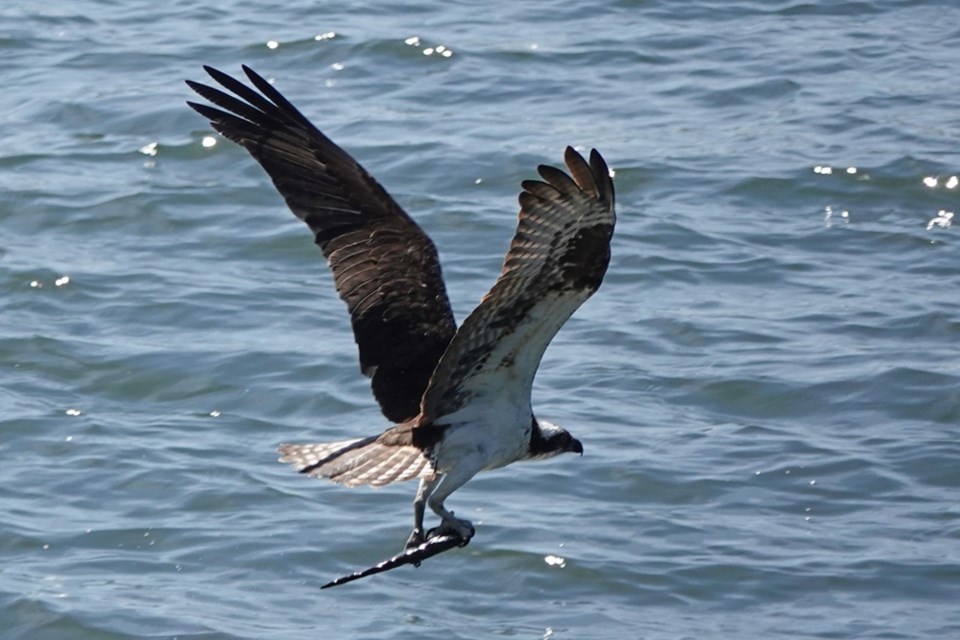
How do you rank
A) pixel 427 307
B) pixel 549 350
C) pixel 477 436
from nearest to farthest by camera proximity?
pixel 477 436 < pixel 427 307 < pixel 549 350

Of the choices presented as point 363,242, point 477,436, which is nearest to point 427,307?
point 363,242

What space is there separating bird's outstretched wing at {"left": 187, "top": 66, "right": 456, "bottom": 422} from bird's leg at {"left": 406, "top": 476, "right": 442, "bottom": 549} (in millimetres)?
296

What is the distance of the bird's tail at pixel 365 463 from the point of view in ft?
19.3

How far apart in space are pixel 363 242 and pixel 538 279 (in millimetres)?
1169

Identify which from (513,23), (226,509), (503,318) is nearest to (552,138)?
(513,23)

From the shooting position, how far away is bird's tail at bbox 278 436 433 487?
588 centimetres

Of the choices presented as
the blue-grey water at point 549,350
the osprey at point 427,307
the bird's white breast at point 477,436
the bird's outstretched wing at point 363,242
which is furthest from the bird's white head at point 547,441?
the blue-grey water at point 549,350

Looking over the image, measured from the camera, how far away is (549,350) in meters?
9.31

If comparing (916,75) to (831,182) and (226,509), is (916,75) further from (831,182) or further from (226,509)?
(226,509)

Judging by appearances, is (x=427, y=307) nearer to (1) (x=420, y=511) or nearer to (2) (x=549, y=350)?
(1) (x=420, y=511)

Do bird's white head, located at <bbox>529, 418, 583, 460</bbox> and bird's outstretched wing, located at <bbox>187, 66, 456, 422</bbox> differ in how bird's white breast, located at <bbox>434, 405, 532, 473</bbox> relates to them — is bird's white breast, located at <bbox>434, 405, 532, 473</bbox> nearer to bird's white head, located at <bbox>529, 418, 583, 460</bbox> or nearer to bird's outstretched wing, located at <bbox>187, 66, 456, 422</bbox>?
bird's white head, located at <bbox>529, 418, 583, 460</bbox>

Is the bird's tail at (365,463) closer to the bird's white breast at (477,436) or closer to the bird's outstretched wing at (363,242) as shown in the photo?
the bird's white breast at (477,436)

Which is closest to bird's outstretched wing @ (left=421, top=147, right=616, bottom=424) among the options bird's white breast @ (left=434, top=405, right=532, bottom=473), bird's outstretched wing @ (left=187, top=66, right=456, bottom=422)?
bird's white breast @ (left=434, top=405, right=532, bottom=473)

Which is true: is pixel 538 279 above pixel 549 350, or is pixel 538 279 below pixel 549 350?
above
